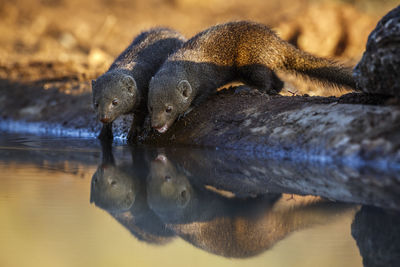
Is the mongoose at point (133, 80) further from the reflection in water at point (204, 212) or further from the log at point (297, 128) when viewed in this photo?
the reflection in water at point (204, 212)

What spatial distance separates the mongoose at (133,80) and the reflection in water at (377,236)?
353cm

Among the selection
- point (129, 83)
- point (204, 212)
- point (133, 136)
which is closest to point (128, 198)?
point (204, 212)

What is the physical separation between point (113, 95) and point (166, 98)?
584mm

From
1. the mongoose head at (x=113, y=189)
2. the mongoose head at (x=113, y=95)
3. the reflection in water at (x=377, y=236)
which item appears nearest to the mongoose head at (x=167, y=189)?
the mongoose head at (x=113, y=189)

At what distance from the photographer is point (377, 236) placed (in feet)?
5.99

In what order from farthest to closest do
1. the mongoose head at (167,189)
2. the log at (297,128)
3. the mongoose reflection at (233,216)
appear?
the log at (297,128), the mongoose head at (167,189), the mongoose reflection at (233,216)

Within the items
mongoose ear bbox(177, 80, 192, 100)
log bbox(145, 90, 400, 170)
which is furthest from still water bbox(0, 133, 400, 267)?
mongoose ear bbox(177, 80, 192, 100)

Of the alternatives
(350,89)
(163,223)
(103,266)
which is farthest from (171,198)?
(350,89)

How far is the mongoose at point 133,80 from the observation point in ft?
17.6

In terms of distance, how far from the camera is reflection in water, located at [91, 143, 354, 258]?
1879 mm

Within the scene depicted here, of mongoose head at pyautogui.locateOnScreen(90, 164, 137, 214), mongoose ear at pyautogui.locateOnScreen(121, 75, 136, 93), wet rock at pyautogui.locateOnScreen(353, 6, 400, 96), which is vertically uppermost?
mongoose ear at pyautogui.locateOnScreen(121, 75, 136, 93)

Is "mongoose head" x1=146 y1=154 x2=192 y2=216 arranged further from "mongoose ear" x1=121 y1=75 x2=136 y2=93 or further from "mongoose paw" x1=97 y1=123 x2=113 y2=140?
"mongoose paw" x1=97 y1=123 x2=113 y2=140

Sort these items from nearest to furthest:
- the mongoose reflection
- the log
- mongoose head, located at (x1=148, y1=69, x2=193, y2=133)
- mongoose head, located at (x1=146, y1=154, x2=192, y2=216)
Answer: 1. the mongoose reflection
2. mongoose head, located at (x1=146, y1=154, x2=192, y2=216)
3. the log
4. mongoose head, located at (x1=148, y1=69, x2=193, y2=133)

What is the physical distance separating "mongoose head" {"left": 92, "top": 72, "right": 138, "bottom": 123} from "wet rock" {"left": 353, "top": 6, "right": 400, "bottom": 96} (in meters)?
2.51
